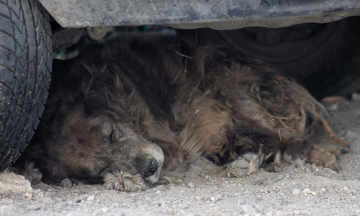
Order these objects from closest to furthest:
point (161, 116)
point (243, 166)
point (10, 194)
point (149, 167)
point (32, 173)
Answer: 1. point (10, 194)
2. point (32, 173)
3. point (149, 167)
4. point (243, 166)
5. point (161, 116)

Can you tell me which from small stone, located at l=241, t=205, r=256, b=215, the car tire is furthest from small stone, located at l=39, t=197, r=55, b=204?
small stone, located at l=241, t=205, r=256, b=215

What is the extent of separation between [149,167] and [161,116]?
2.28 feet

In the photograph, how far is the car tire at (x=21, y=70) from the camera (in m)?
1.53

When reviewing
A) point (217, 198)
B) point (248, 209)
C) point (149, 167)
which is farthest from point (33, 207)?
point (248, 209)

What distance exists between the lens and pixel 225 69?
3244mm

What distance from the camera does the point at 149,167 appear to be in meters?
2.29

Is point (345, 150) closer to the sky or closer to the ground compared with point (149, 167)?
closer to the sky

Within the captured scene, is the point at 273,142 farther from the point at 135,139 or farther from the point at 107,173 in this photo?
the point at 107,173

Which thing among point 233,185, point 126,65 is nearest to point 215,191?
point 233,185

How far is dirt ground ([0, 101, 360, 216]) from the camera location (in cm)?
158

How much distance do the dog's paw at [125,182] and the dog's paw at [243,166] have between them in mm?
758

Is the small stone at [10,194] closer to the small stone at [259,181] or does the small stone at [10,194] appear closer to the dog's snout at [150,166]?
the dog's snout at [150,166]

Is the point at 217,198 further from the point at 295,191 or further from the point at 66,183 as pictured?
the point at 66,183

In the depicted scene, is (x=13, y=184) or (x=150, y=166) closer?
(x=13, y=184)
